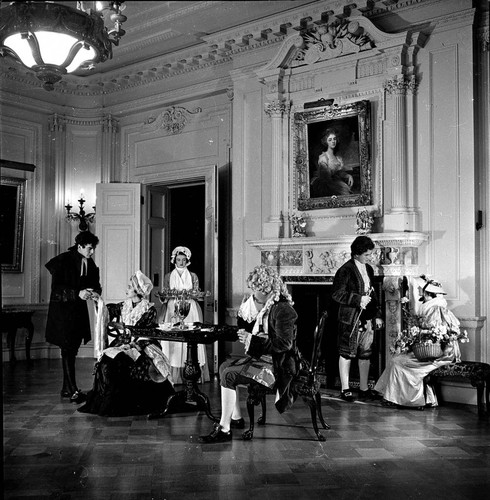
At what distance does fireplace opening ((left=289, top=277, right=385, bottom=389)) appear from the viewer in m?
6.37

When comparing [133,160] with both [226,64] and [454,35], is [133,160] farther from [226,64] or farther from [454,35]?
[454,35]

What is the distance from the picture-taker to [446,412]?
18.1 ft

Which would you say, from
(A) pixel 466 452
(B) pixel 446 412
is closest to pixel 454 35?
(B) pixel 446 412

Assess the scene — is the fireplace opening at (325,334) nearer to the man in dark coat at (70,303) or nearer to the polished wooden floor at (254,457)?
the polished wooden floor at (254,457)

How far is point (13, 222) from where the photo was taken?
9.01 metres

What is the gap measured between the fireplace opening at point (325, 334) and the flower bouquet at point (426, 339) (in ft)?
1.47

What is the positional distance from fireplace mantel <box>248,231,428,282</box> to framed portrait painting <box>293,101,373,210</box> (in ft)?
1.57

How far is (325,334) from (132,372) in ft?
7.88

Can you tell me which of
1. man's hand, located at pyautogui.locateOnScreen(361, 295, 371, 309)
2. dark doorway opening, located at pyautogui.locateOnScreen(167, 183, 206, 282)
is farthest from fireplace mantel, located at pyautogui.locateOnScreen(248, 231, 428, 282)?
dark doorway opening, located at pyautogui.locateOnScreen(167, 183, 206, 282)

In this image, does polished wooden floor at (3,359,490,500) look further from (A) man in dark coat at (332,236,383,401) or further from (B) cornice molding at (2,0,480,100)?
(B) cornice molding at (2,0,480,100)

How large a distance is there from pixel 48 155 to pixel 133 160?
4.47 feet

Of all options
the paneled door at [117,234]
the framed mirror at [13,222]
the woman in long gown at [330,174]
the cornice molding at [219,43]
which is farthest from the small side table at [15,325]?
the woman in long gown at [330,174]

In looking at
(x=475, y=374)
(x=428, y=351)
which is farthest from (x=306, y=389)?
(x=475, y=374)

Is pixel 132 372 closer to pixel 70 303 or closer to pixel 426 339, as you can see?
pixel 70 303
